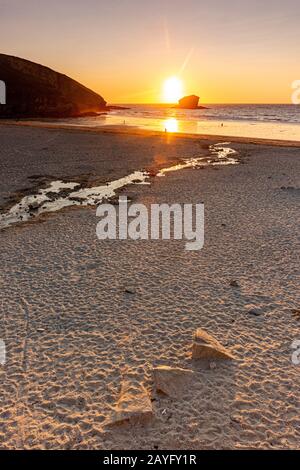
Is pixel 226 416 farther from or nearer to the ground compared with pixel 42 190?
nearer to the ground

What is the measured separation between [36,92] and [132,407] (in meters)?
101

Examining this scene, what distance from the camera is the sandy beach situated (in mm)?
4793

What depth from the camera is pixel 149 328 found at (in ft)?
22.6

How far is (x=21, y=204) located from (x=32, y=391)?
11.0m

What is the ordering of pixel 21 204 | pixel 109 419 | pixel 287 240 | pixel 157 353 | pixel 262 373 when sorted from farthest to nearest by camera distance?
pixel 21 204 < pixel 287 240 < pixel 157 353 < pixel 262 373 < pixel 109 419

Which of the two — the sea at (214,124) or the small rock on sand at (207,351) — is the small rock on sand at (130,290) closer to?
Answer: the small rock on sand at (207,351)

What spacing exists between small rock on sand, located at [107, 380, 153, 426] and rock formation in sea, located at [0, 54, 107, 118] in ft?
284

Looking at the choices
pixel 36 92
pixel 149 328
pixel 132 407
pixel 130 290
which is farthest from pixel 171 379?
pixel 36 92

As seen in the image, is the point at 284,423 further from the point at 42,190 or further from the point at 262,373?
the point at 42,190

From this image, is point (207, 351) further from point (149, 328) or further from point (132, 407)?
point (132, 407)

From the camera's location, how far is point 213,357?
5.97m

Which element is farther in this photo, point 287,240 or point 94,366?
point 287,240
